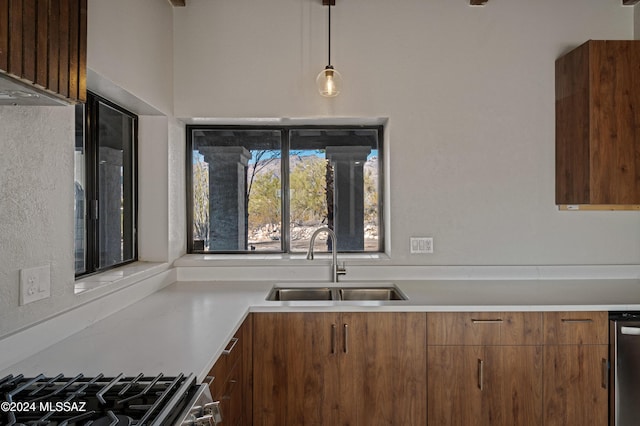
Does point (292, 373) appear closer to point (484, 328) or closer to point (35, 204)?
point (484, 328)

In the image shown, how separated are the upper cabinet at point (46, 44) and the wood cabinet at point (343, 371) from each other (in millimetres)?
1327

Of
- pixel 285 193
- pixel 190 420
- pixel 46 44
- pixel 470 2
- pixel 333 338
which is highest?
pixel 470 2

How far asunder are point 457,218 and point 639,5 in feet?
5.77

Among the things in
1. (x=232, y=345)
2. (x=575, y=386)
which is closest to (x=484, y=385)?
(x=575, y=386)

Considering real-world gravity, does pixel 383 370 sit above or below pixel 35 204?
below

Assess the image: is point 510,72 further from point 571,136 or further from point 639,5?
point 639,5

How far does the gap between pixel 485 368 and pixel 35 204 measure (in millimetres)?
2020

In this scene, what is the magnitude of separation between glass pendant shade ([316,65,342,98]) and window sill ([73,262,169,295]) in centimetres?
143

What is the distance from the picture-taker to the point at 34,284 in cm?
135

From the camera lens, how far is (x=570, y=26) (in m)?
2.62

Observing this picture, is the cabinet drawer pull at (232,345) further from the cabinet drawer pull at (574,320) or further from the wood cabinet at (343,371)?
the cabinet drawer pull at (574,320)

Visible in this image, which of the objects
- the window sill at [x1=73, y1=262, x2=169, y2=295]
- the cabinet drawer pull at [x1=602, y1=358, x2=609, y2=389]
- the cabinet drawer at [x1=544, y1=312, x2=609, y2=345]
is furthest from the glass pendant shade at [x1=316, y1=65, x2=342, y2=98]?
the cabinet drawer pull at [x1=602, y1=358, x2=609, y2=389]

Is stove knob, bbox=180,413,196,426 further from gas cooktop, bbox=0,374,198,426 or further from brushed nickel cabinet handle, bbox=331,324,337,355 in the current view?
brushed nickel cabinet handle, bbox=331,324,337,355

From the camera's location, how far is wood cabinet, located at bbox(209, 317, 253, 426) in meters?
1.47
